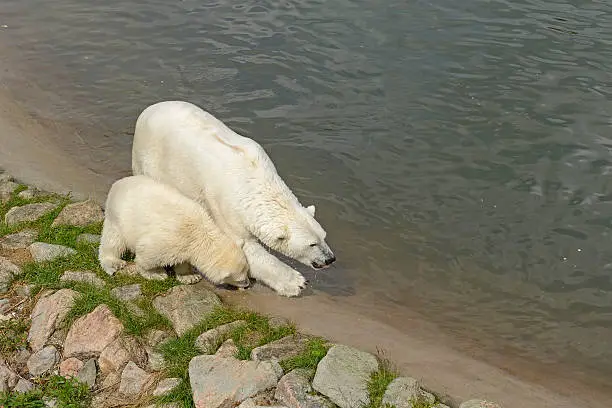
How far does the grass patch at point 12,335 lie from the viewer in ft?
20.5

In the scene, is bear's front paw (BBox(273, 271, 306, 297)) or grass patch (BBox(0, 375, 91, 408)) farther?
bear's front paw (BBox(273, 271, 306, 297))

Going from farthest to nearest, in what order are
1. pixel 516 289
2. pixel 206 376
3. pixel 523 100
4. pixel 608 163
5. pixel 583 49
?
pixel 583 49, pixel 523 100, pixel 608 163, pixel 516 289, pixel 206 376

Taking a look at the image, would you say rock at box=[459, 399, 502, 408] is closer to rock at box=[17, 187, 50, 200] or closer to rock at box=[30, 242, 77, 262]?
rock at box=[30, 242, 77, 262]

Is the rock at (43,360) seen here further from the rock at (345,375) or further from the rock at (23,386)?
the rock at (345,375)

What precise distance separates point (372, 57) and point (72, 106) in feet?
18.1

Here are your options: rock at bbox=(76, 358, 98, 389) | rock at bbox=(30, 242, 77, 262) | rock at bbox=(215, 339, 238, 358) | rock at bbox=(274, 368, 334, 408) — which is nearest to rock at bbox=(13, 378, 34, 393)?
rock at bbox=(76, 358, 98, 389)

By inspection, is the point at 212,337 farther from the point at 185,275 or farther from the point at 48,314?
the point at 48,314

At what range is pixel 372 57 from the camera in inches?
488

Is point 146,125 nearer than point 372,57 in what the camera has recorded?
Yes

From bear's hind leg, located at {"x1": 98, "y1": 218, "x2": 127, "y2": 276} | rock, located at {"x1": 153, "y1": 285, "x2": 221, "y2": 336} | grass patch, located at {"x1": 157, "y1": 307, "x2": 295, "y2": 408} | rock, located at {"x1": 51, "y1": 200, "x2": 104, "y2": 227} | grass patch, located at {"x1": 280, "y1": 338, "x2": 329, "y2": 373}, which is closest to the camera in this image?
grass patch, located at {"x1": 157, "y1": 307, "x2": 295, "y2": 408}

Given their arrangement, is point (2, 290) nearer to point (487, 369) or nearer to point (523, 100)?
point (487, 369)

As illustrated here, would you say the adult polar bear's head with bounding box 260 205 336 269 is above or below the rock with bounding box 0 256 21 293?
above

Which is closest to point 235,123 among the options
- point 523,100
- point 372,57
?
point 372,57

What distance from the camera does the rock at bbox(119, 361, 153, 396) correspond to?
5.75m
